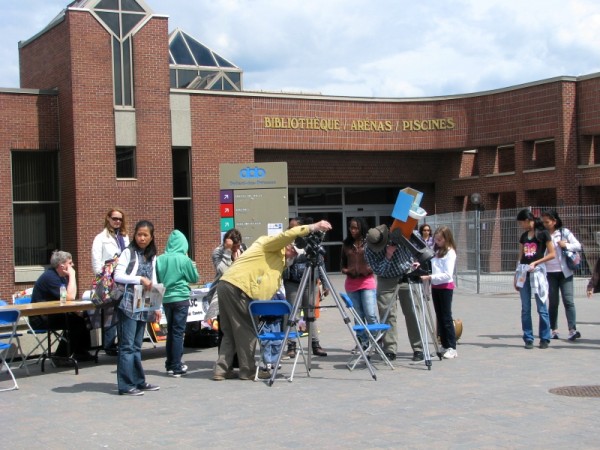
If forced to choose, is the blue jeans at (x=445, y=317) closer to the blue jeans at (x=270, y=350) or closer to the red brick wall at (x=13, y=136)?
the blue jeans at (x=270, y=350)

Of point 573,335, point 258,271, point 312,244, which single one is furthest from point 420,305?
point 573,335

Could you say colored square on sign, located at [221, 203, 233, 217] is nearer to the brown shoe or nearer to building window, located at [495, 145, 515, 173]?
the brown shoe

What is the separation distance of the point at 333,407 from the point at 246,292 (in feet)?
7.07

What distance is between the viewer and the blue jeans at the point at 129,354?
905 centimetres

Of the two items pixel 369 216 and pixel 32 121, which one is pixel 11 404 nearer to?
pixel 32 121

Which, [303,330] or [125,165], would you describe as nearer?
[303,330]

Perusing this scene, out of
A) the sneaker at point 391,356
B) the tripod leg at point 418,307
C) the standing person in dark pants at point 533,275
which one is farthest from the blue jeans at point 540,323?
the sneaker at point 391,356

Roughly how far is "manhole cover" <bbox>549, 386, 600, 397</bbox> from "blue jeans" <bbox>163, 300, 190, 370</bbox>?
4.09 m

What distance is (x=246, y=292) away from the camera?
9.80m

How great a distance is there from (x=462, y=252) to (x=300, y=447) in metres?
17.9

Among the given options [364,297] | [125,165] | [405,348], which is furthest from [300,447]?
[125,165]

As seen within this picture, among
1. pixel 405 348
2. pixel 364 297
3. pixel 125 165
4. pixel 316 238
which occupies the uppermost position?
pixel 125 165

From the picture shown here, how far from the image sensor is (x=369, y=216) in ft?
108

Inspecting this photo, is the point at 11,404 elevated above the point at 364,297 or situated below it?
below
